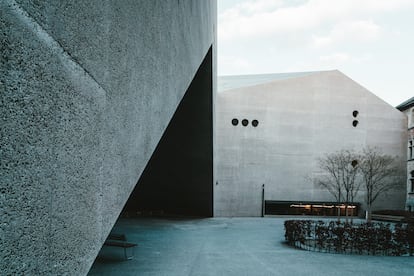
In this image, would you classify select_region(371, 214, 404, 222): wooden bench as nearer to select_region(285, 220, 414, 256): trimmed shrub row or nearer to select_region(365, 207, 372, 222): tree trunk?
select_region(365, 207, 372, 222): tree trunk

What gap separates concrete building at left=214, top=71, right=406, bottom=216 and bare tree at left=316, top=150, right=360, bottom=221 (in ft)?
1.83

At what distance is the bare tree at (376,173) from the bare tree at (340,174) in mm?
843

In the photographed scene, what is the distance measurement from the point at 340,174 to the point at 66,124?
30547 mm

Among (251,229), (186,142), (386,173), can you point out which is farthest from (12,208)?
(386,173)

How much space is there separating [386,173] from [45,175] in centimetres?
3299

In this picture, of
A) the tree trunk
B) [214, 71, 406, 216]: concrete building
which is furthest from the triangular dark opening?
the tree trunk

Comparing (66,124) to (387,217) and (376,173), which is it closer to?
(387,217)

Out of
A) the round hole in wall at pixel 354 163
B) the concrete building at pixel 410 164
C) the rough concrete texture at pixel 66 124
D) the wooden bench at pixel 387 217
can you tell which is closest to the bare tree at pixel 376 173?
the round hole in wall at pixel 354 163

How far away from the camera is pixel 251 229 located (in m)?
20.2

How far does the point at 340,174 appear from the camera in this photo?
29.9m

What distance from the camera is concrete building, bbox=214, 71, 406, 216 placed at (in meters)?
28.8

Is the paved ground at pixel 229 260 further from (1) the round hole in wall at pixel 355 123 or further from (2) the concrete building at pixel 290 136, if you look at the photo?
(1) the round hole in wall at pixel 355 123

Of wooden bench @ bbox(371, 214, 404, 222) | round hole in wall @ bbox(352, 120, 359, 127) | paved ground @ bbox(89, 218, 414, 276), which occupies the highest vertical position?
round hole in wall @ bbox(352, 120, 359, 127)

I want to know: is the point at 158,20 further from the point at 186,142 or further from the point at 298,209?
the point at 298,209
